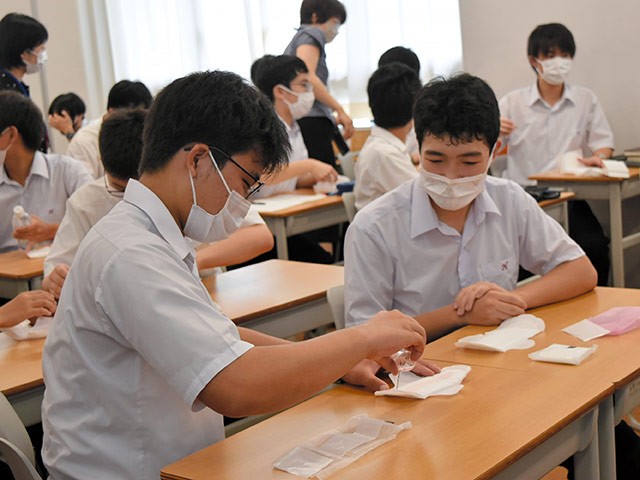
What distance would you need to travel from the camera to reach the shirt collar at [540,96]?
5.03 meters

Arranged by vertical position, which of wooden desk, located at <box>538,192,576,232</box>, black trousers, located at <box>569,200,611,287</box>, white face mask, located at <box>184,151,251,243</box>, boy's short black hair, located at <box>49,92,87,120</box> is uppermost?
boy's short black hair, located at <box>49,92,87,120</box>

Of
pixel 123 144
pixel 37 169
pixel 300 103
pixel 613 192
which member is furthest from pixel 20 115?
pixel 613 192

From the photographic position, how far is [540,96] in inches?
201

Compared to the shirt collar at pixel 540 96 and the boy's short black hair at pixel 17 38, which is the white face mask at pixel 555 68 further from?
the boy's short black hair at pixel 17 38

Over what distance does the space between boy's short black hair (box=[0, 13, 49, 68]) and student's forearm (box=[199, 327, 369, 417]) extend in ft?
12.8

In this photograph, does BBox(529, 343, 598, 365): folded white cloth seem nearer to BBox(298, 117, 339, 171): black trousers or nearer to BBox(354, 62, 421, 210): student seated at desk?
BBox(354, 62, 421, 210): student seated at desk

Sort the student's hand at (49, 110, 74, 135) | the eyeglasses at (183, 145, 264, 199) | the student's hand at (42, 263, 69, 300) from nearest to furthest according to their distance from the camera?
the eyeglasses at (183, 145, 264, 199)
the student's hand at (42, 263, 69, 300)
the student's hand at (49, 110, 74, 135)

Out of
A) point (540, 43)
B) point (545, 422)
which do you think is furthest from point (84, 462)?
point (540, 43)

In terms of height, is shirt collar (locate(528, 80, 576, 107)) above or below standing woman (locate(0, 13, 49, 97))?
below

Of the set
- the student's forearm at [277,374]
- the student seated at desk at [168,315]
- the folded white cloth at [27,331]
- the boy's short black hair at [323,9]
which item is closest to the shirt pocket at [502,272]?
the student seated at desk at [168,315]

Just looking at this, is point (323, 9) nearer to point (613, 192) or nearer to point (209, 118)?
point (613, 192)

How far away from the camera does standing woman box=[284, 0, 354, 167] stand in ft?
18.2

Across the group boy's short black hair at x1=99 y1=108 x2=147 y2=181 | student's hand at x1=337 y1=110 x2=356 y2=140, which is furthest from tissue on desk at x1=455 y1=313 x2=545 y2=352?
student's hand at x1=337 y1=110 x2=356 y2=140

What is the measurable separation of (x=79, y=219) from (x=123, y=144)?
1.34ft
